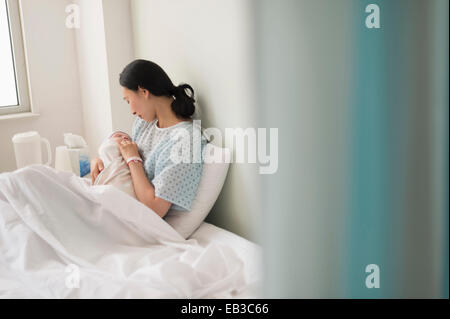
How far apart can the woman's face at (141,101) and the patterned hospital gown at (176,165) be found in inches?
2.8

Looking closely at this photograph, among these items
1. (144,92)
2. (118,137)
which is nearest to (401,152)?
(144,92)

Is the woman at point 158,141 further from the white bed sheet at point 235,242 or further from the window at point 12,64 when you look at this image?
the window at point 12,64

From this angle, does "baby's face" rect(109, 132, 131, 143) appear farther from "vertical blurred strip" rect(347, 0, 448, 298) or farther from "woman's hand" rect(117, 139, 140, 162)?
"vertical blurred strip" rect(347, 0, 448, 298)

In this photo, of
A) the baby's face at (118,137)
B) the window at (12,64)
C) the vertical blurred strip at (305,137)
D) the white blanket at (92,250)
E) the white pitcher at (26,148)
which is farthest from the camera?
the window at (12,64)

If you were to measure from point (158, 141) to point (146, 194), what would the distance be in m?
0.25

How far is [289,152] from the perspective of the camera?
1.42 feet

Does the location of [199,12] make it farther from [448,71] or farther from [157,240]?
[448,71]

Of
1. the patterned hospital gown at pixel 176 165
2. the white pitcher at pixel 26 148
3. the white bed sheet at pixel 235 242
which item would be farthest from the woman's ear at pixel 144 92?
the white pitcher at pixel 26 148

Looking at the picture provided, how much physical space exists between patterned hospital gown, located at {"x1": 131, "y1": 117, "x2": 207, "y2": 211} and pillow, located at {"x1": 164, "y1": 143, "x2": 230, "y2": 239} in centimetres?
2

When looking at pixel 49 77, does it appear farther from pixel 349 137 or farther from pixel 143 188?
pixel 349 137

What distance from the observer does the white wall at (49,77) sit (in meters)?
2.36

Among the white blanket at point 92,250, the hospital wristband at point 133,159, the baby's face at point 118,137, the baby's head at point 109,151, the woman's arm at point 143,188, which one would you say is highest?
the baby's face at point 118,137

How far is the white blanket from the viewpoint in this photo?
1105 mm

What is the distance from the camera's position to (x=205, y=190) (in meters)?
1.54
